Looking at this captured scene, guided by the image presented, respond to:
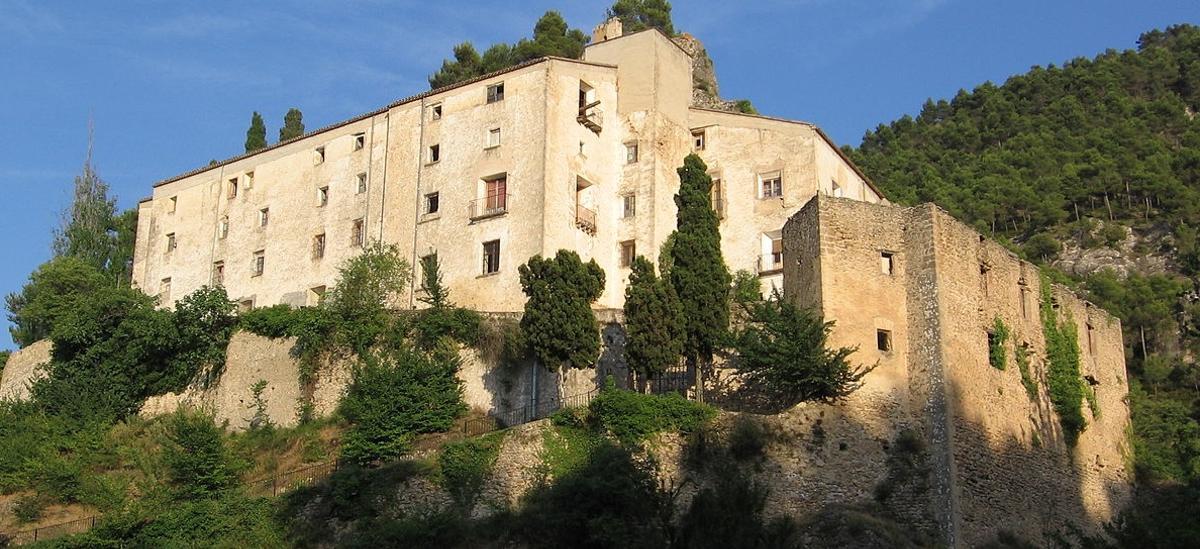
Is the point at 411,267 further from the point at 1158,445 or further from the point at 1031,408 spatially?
the point at 1158,445

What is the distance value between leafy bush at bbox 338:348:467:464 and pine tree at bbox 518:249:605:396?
291 centimetres

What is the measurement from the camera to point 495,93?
4875cm

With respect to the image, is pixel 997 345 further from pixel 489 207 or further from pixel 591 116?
pixel 489 207

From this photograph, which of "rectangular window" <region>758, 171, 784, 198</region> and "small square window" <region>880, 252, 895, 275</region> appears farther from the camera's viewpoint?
"rectangular window" <region>758, 171, 784, 198</region>

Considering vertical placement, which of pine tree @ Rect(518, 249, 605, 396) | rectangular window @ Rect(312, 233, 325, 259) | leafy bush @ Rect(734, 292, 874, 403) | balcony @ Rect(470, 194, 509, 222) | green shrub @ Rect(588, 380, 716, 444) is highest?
balcony @ Rect(470, 194, 509, 222)

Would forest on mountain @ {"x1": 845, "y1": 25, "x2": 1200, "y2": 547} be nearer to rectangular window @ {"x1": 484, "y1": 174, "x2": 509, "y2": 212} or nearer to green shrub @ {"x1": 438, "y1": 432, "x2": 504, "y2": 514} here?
green shrub @ {"x1": 438, "y1": 432, "x2": 504, "y2": 514}

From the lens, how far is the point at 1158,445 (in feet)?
140

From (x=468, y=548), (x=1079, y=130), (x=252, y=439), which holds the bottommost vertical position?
(x=468, y=548)

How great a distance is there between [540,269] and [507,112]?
35.2 feet

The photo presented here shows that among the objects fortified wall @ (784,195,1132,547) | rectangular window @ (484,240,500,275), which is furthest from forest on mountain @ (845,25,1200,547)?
rectangular window @ (484,240,500,275)

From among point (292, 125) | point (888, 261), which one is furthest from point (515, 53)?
point (888, 261)

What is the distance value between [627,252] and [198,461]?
16396 mm

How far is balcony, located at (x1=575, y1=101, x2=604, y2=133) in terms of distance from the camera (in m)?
47.9

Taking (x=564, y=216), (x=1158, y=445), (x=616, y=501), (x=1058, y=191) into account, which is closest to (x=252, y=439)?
(x=564, y=216)
